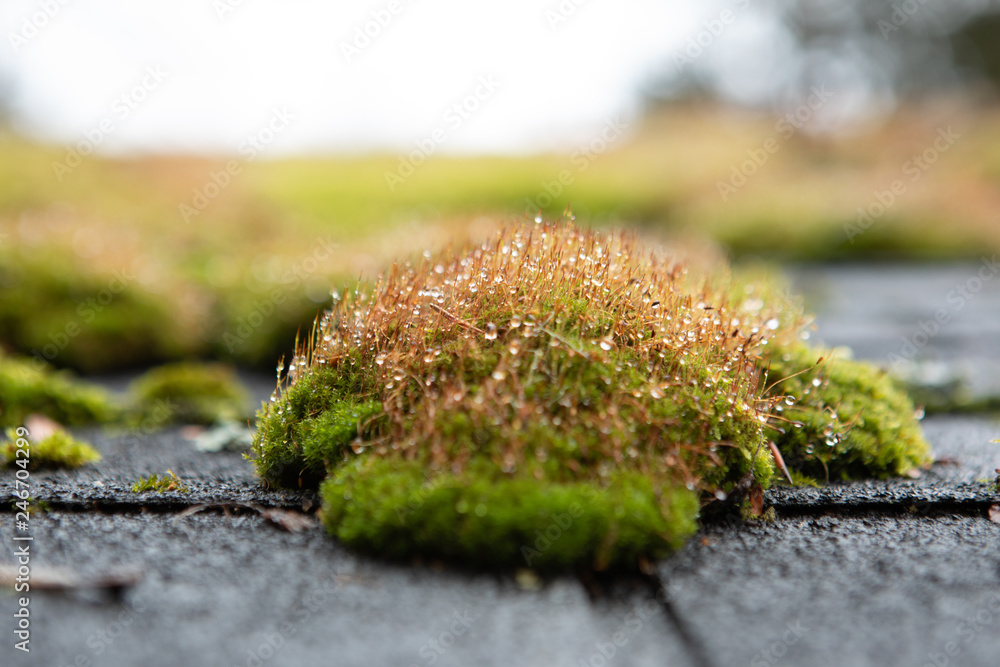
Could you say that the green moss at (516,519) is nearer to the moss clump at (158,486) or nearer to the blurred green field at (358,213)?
the moss clump at (158,486)

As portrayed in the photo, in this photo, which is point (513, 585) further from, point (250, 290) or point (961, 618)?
point (250, 290)

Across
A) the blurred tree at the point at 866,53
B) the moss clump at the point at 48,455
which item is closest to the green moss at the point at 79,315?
the moss clump at the point at 48,455

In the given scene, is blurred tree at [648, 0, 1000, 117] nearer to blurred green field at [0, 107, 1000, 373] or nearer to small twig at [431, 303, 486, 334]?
blurred green field at [0, 107, 1000, 373]

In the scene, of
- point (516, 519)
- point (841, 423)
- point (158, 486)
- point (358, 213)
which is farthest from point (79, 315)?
point (358, 213)

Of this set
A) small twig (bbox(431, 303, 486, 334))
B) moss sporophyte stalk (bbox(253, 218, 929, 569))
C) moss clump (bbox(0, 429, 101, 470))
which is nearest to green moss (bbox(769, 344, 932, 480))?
moss sporophyte stalk (bbox(253, 218, 929, 569))

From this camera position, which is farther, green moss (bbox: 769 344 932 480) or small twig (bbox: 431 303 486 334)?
green moss (bbox: 769 344 932 480)

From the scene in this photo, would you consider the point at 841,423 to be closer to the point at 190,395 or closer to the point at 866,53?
the point at 190,395

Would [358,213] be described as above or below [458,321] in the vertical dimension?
below
